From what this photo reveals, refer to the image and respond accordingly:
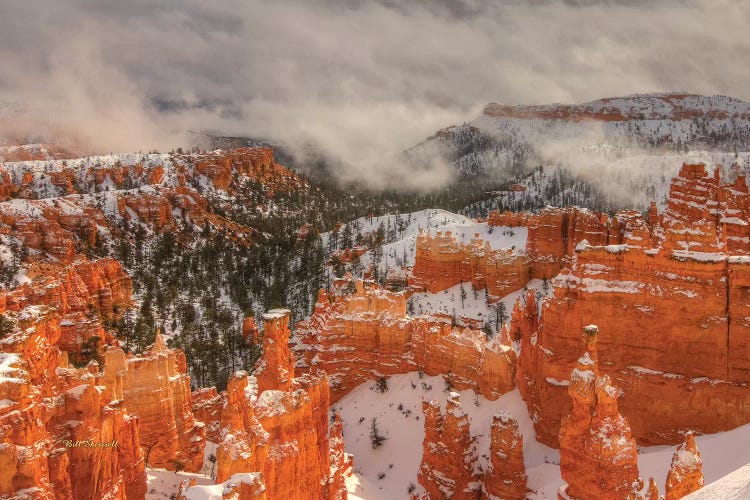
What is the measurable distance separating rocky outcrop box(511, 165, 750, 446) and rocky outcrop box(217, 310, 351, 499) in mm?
8386

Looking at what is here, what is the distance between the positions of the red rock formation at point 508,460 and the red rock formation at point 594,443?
412 centimetres

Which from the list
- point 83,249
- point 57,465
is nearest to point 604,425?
point 57,465

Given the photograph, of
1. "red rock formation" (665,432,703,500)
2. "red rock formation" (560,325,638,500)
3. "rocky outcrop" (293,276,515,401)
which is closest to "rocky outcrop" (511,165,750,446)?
"rocky outcrop" (293,276,515,401)

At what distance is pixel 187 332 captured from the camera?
47531 millimetres

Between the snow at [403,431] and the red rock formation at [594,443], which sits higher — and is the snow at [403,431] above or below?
below

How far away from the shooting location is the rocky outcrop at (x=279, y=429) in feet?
35.8

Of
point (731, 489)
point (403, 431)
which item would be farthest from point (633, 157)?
point (731, 489)

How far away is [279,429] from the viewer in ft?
41.6

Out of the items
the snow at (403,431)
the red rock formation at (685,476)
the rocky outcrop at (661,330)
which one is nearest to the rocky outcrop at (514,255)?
the snow at (403,431)

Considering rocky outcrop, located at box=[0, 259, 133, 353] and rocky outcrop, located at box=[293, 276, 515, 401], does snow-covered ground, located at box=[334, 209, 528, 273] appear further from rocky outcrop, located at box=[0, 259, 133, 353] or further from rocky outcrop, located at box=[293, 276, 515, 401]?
rocky outcrop, located at box=[0, 259, 133, 353]

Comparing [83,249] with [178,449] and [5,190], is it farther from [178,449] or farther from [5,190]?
[178,449]

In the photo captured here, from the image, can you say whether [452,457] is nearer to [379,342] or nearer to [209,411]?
[379,342]

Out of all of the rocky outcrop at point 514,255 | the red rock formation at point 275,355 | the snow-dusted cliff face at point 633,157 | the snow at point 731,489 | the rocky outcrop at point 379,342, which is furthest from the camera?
the snow-dusted cliff face at point 633,157

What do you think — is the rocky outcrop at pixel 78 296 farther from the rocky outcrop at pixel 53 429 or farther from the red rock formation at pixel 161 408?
the rocky outcrop at pixel 53 429
